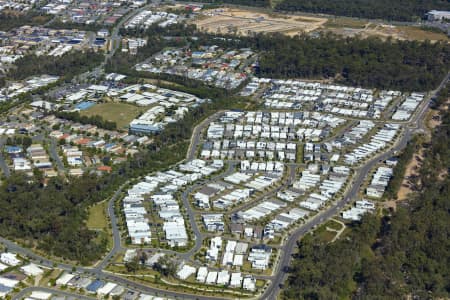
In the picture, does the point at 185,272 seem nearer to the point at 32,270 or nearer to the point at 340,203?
the point at 32,270

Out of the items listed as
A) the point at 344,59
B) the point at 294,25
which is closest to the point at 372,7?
the point at 294,25

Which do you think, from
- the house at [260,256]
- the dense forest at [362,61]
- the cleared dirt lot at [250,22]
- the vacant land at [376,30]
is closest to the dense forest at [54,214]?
the house at [260,256]

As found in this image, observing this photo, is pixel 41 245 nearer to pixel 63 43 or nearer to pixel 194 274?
pixel 194 274

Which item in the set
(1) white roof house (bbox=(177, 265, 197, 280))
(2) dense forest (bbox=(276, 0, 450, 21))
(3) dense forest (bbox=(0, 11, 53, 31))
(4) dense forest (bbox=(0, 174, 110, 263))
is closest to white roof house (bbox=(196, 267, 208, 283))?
(1) white roof house (bbox=(177, 265, 197, 280))

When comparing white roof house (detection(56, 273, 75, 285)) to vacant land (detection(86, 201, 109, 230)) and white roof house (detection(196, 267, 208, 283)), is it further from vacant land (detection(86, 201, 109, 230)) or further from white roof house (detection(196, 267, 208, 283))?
white roof house (detection(196, 267, 208, 283))

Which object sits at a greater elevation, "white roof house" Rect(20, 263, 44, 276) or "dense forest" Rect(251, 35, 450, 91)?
"dense forest" Rect(251, 35, 450, 91)
